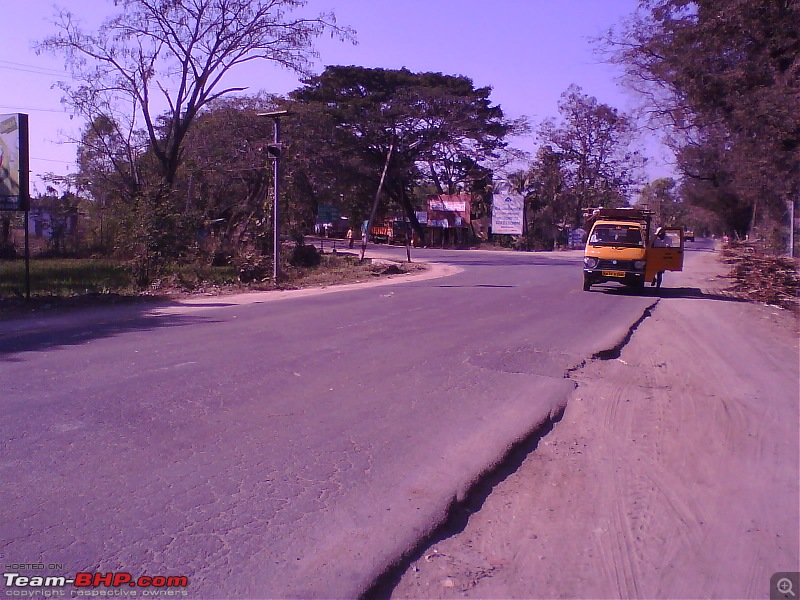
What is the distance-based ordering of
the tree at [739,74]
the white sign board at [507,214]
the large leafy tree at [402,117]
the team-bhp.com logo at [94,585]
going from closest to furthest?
the team-bhp.com logo at [94,585] → the tree at [739,74] → the large leafy tree at [402,117] → the white sign board at [507,214]

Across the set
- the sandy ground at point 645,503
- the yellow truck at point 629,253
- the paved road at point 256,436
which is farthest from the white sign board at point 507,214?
the sandy ground at point 645,503

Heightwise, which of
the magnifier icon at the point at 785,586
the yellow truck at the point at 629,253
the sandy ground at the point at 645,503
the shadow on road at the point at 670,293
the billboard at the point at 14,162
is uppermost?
the billboard at the point at 14,162

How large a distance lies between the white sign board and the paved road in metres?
47.9

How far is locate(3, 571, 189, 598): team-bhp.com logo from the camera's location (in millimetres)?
4016

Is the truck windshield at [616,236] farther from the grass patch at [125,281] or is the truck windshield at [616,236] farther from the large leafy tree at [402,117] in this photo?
the large leafy tree at [402,117]

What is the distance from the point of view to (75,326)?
13.7 metres

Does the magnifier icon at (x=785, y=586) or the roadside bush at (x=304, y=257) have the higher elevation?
the roadside bush at (x=304, y=257)

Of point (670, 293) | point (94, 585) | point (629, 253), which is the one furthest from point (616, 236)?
point (94, 585)

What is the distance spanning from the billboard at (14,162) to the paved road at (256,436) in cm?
505

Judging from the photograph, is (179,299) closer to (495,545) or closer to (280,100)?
(495,545)

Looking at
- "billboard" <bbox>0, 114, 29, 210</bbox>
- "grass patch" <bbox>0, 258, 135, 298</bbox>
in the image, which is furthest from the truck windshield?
"billboard" <bbox>0, 114, 29, 210</bbox>

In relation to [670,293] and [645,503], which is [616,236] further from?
[645,503]

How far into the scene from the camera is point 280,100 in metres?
43.5

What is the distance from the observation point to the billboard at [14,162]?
17188 mm
